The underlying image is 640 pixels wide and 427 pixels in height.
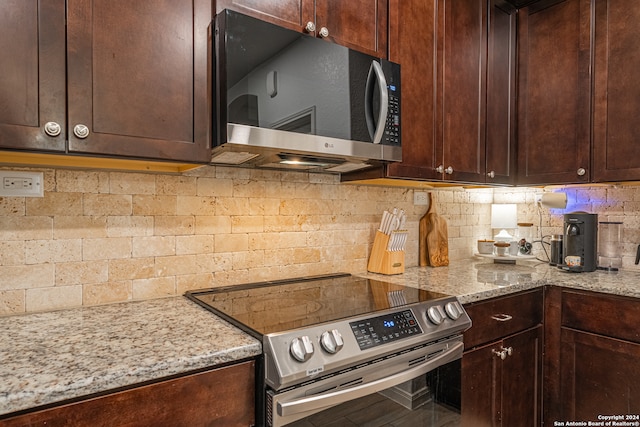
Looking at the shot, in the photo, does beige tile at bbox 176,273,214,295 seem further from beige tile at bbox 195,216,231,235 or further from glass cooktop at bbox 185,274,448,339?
beige tile at bbox 195,216,231,235

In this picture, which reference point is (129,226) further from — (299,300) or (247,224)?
(299,300)

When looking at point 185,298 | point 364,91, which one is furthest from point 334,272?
point 364,91

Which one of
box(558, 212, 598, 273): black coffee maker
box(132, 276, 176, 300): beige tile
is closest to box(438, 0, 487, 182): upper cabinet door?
box(558, 212, 598, 273): black coffee maker

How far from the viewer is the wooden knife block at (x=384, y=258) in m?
2.02

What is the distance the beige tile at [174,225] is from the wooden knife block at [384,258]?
3.18ft

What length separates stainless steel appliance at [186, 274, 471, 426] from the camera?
1.01 m

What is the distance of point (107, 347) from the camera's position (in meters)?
0.97

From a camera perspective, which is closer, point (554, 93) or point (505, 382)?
point (505, 382)

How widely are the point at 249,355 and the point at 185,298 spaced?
2.01 ft

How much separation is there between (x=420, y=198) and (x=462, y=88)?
68 cm

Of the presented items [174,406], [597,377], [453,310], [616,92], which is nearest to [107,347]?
[174,406]

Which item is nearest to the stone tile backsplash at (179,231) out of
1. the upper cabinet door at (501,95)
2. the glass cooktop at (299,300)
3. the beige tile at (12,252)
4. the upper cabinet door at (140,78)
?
the beige tile at (12,252)

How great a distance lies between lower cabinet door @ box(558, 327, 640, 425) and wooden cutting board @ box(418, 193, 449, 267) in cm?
71

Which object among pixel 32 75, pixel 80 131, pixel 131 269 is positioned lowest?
pixel 131 269
